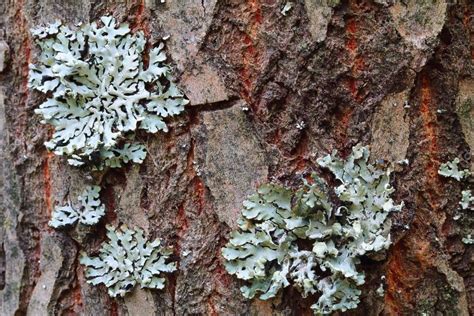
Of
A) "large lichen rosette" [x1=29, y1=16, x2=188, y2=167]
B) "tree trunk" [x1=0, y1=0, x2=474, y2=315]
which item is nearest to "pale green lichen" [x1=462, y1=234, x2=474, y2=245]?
"tree trunk" [x1=0, y1=0, x2=474, y2=315]

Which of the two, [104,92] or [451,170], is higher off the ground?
[104,92]

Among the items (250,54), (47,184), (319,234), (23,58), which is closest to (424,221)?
(319,234)

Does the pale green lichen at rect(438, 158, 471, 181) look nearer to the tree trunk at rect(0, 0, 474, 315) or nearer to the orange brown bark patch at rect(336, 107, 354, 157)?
the tree trunk at rect(0, 0, 474, 315)

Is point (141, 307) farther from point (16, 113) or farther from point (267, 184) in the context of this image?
point (16, 113)

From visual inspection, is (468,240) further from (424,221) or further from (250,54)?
(250,54)

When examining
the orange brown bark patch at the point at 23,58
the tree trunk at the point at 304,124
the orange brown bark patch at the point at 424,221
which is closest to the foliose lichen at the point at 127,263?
the tree trunk at the point at 304,124

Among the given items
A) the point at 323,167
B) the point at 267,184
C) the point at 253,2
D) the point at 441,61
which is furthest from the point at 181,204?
the point at 441,61
